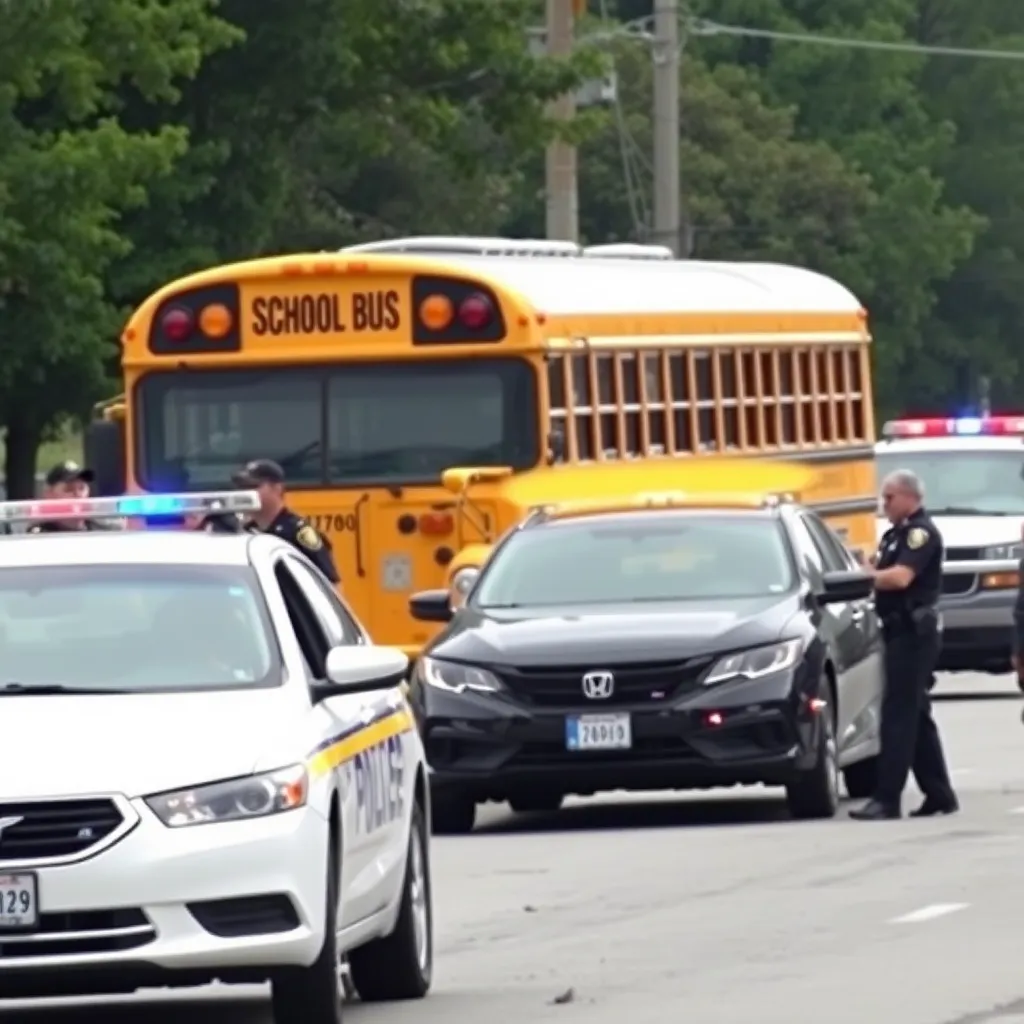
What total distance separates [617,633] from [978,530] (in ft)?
40.7

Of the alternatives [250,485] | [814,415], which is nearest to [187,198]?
[814,415]

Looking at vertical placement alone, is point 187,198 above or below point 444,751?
above

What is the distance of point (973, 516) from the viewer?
30.0m

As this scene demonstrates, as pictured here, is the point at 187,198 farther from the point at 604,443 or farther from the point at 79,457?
the point at 79,457

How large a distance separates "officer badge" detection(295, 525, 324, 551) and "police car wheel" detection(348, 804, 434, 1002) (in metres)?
6.93

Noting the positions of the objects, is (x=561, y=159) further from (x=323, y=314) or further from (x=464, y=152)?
(x=323, y=314)

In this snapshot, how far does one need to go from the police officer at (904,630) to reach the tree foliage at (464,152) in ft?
42.2

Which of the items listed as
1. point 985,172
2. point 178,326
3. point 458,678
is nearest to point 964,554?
point 178,326

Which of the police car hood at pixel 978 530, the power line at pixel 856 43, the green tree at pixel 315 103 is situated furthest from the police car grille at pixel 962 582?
the power line at pixel 856 43

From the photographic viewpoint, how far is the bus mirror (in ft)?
76.7

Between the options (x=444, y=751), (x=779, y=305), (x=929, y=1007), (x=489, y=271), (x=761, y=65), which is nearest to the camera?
(x=929, y=1007)

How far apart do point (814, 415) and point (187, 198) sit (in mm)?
12360

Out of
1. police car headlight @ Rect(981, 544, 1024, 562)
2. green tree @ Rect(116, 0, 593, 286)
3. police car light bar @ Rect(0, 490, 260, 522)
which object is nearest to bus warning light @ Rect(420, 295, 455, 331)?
police car headlight @ Rect(981, 544, 1024, 562)

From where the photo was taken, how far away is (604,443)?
24297 mm
